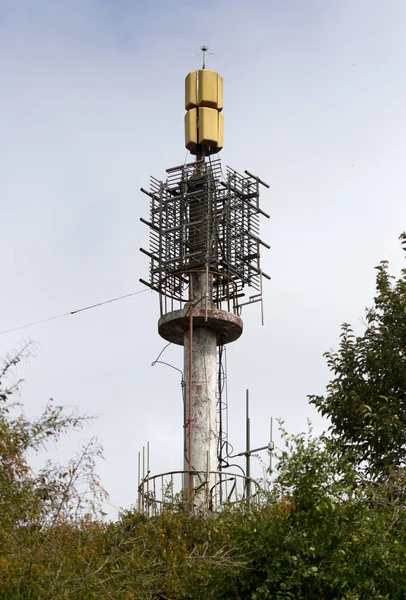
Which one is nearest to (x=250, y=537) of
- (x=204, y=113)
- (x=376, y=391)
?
(x=376, y=391)

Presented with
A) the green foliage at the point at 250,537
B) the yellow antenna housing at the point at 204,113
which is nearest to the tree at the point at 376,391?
the green foliage at the point at 250,537

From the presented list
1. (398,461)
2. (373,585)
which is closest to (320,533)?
(373,585)

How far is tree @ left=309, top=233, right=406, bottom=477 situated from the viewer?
24.3 metres

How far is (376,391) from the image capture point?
25.3 m

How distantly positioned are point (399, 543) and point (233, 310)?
46.4ft

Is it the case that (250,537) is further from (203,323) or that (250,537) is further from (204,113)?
(204,113)

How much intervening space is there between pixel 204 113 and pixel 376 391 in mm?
13235

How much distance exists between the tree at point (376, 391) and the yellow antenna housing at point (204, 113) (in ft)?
33.3

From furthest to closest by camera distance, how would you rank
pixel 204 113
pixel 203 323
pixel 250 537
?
pixel 204 113, pixel 203 323, pixel 250 537

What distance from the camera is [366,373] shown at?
2572 centimetres

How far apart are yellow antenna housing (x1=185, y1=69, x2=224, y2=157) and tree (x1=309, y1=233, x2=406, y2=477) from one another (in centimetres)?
1014

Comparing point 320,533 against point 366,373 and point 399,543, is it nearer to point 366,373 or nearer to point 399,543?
point 399,543

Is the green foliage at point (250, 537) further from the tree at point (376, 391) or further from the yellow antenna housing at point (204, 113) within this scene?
the yellow antenna housing at point (204, 113)

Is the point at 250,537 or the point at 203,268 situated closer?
the point at 250,537
